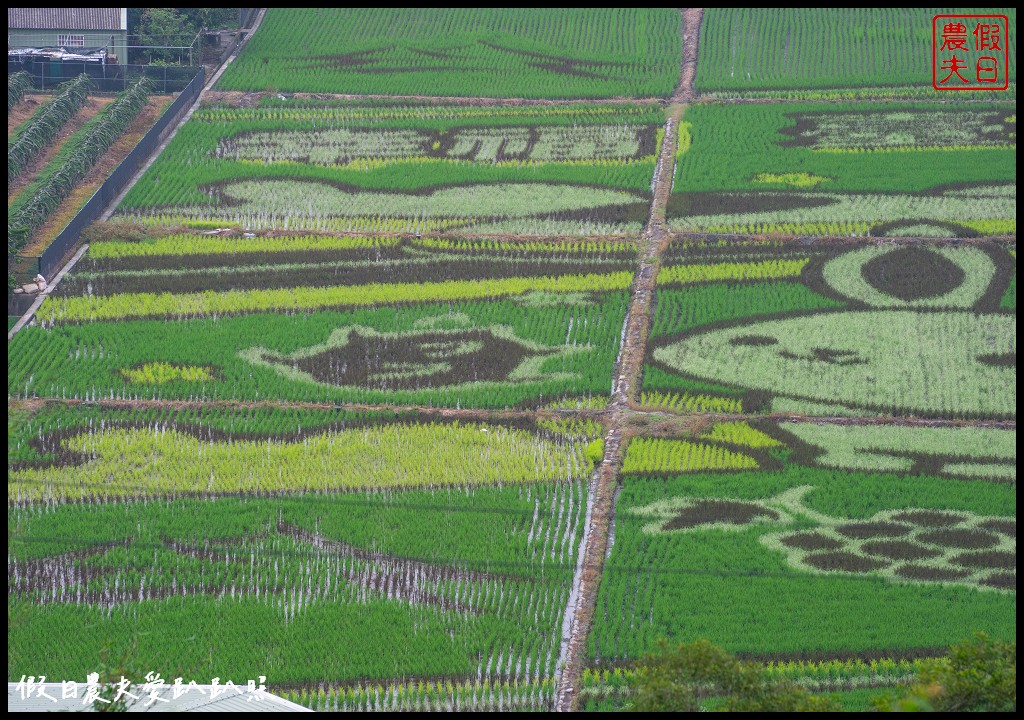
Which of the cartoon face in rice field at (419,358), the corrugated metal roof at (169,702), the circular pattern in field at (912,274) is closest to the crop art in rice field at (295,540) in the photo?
the cartoon face in rice field at (419,358)

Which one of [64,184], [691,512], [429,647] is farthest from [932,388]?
[64,184]

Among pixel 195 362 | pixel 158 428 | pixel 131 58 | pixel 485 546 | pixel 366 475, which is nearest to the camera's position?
pixel 485 546

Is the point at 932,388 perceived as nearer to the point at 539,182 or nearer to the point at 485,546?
the point at 485,546

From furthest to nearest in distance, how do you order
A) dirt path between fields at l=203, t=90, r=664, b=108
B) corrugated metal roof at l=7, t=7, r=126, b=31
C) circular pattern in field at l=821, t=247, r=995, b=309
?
1. corrugated metal roof at l=7, t=7, r=126, b=31
2. dirt path between fields at l=203, t=90, r=664, b=108
3. circular pattern in field at l=821, t=247, r=995, b=309

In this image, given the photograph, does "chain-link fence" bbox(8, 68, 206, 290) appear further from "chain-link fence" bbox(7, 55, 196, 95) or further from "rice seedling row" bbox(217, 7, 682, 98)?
"rice seedling row" bbox(217, 7, 682, 98)

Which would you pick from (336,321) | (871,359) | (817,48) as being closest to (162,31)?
(336,321)

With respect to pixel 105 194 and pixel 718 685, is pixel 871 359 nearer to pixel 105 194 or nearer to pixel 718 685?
pixel 718 685

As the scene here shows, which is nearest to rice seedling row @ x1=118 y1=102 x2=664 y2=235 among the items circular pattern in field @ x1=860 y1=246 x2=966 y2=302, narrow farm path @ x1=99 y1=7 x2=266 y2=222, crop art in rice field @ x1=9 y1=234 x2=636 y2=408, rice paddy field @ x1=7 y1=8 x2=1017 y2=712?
rice paddy field @ x1=7 y1=8 x2=1017 y2=712
